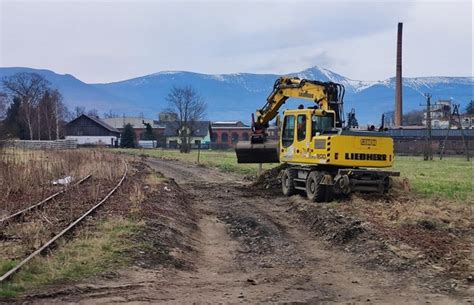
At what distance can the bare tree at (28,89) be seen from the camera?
9769 cm

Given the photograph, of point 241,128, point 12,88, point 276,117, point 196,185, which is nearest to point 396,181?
point 276,117

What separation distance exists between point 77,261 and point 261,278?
110 inches

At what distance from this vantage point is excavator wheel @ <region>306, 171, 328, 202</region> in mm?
17328

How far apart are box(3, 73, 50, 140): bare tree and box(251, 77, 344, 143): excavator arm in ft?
263

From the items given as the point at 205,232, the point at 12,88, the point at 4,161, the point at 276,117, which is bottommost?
the point at 205,232

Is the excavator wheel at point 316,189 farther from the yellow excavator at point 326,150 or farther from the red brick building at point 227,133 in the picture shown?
the red brick building at point 227,133

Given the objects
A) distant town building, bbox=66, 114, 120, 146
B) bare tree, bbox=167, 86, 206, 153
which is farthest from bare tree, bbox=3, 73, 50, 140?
bare tree, bbox=167, 86, 206, 153

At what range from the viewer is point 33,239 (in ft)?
32.9

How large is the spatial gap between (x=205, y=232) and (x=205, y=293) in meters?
6.00

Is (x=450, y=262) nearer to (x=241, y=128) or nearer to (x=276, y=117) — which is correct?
(x=276, y=117)

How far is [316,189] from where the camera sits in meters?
17.4

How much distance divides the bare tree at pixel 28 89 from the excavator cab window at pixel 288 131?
82.9 meters

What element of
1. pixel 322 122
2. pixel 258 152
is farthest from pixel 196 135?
pixel 322 122

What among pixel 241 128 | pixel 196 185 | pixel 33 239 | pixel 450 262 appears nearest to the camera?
pixel 450 262
